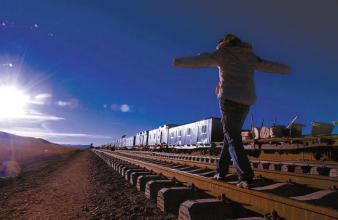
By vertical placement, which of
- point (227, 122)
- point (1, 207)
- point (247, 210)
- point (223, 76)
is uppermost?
point (223, 76)

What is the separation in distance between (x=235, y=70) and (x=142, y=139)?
154 feet

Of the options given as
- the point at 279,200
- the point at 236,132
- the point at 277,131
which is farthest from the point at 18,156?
the point at 279,200

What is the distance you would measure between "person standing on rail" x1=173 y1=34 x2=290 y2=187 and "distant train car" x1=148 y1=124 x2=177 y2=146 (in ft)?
104

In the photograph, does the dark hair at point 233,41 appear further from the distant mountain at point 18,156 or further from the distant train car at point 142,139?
the distant train car at point 142,139

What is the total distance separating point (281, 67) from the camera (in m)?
4.51

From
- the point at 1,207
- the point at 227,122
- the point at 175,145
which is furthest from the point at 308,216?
the point at 175,145

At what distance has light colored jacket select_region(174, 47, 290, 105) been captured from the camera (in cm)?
419

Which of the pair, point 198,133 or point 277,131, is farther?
point 198,133

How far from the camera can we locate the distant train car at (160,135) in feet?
120

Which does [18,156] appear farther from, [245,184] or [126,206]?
[245,184]

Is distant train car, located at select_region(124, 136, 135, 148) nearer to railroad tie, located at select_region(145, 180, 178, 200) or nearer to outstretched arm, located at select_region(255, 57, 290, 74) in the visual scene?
railroad tie, located at select_region(145, 180, 178, 200)

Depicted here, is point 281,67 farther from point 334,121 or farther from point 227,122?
point 334,121

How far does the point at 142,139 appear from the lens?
50719 millimetres

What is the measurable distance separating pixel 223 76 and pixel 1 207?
4993mm
